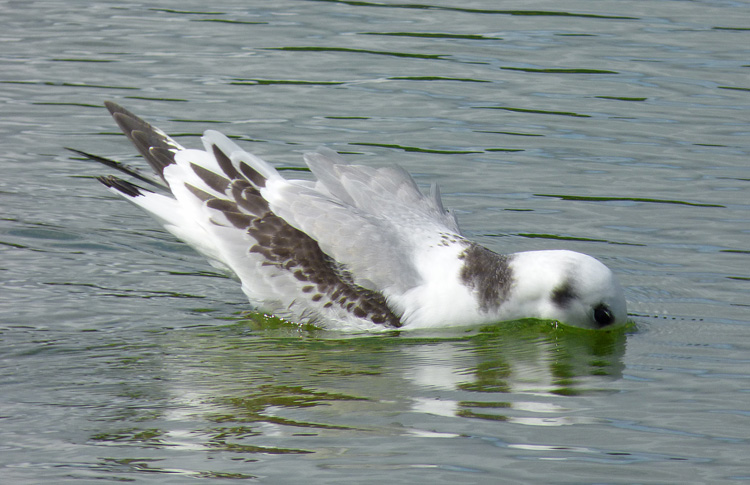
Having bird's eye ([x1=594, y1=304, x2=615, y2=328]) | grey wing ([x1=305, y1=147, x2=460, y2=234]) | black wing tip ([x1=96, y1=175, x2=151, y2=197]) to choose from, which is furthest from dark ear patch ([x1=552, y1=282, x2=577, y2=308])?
black wing tip ([x1=96, y1=175, x2=151, y2=197])

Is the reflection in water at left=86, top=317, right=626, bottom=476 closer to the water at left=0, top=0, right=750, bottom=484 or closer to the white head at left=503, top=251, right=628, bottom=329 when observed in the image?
the water at left=0, top=0, right=750, bottom=484

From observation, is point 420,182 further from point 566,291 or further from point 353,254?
point 566,291

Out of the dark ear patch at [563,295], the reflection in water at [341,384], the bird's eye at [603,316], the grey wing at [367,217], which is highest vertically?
the grey wing at [367,217]

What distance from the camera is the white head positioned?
845cm

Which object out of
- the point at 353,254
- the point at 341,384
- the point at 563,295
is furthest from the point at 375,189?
the point at 341,384

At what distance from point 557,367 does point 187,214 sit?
119 inches

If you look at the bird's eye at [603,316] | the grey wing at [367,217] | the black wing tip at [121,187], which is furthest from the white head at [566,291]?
the black wing tip at [121,187]

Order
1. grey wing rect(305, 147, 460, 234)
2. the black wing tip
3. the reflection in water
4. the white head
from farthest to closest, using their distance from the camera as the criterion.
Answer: the black wing tip
grey wing rect(305, 147, 460, 234)
the white head
the reflection in water

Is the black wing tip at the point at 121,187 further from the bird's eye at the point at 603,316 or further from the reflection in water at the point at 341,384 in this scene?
the bird's eye at the point at 603,316

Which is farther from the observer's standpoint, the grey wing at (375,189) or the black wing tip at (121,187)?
the black wing tip at (121,187)

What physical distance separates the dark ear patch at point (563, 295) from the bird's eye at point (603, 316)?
0.62 feet

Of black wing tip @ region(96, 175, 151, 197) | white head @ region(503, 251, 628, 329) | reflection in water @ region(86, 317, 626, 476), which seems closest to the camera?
reflection in water @ region(86, 317, 626, 476)

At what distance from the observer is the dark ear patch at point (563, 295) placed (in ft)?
27.9

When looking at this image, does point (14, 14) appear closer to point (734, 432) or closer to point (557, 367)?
point (557, 367)
